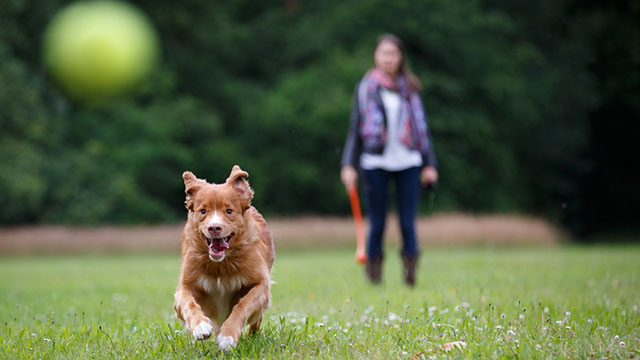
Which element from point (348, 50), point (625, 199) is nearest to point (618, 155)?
point (625, 199)

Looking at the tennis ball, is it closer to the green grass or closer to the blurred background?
the blurred background

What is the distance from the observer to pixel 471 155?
26.8 m

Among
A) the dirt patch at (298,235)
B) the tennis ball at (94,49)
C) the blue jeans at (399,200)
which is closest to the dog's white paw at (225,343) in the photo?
the blue jeans at (399,200)

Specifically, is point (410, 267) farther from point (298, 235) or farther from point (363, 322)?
point (298, 235)

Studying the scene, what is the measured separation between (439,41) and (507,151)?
5107 mm

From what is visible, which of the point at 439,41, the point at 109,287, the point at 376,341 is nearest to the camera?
the point at 376,341

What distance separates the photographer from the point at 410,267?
7258mm

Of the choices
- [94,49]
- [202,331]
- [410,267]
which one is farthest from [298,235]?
[202,331]

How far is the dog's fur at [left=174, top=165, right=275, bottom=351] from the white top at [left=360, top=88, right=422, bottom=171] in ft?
10.5

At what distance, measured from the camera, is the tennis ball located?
21.8m

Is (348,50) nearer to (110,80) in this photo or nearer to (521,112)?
→ (521,112)

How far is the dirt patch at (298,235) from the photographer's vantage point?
18.8 metres

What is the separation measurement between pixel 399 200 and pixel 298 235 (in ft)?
41.7

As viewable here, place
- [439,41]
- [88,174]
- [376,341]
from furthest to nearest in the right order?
1. [439,41]
2. [88,174]
3. [376,341]
